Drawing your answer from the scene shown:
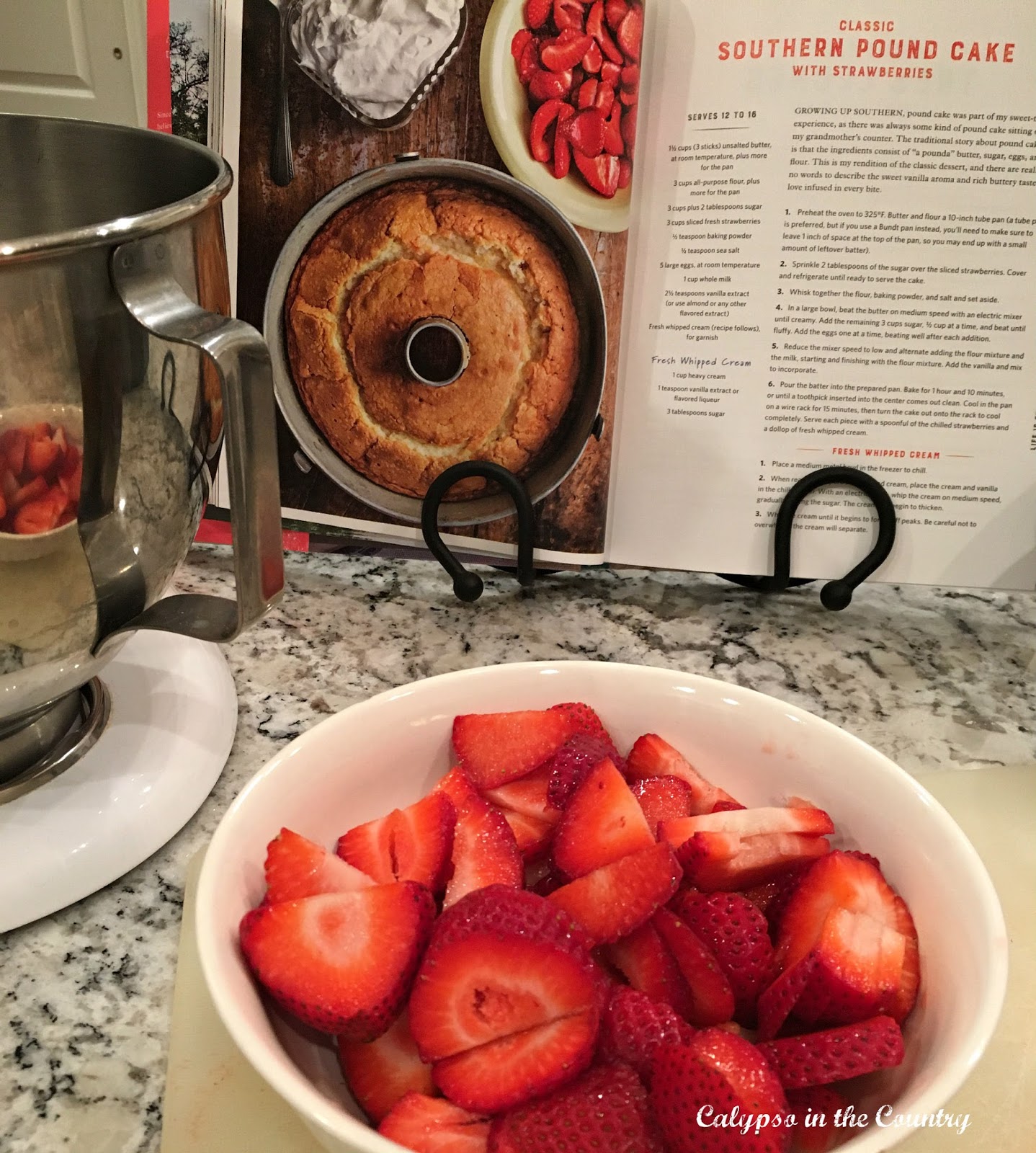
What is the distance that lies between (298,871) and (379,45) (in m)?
0.58

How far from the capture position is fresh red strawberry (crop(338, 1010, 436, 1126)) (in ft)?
1.22

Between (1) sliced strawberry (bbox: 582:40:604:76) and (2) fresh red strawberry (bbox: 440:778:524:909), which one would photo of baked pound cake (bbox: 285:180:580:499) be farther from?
(2) fresh red strawberry (bbox: 440:778:524:909)

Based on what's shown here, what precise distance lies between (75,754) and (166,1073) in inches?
7.9

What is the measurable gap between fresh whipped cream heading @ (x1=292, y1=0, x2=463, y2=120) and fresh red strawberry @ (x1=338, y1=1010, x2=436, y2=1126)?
616mm

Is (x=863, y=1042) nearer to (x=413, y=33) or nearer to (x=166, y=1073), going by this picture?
(x=166, y=1073)

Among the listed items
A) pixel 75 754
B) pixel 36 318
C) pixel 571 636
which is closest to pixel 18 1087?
pixel 75 754

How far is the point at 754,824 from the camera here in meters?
0.46

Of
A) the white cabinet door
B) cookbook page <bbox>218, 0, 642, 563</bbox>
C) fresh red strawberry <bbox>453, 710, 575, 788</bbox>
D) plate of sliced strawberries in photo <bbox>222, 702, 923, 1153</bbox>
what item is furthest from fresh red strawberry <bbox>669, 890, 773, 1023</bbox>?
the white cabinet door

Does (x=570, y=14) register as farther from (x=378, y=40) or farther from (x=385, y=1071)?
(x=385, y=1071)

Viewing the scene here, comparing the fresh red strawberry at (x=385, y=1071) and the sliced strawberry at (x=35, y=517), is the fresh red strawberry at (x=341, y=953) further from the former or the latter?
the sliced strawberry at (x=35, y=517)

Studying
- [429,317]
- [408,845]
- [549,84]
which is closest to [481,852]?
[408,845]

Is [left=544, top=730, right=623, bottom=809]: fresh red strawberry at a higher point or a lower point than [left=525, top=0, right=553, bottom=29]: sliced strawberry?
lower

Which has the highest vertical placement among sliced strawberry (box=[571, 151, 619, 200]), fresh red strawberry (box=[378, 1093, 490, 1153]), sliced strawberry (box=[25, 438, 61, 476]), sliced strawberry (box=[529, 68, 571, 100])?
sliced strawberry (box=[529, 68, 571, 100])

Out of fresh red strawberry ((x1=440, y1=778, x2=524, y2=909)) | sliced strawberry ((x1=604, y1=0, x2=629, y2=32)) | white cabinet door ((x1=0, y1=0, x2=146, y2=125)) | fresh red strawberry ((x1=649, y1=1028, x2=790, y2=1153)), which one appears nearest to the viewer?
fresh red strawberry ((x1=649, y1=1028, x2=790, y2=1153))
